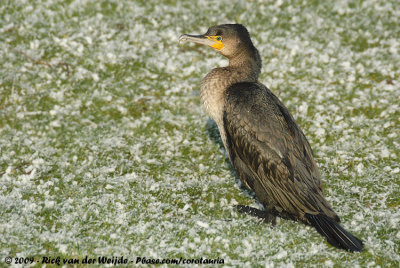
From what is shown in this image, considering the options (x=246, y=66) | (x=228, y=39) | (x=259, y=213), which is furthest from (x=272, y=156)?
(x=228, y=39)

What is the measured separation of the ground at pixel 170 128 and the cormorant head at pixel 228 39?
2.24 metres

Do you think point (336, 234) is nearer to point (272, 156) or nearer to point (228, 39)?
point (272, 156)

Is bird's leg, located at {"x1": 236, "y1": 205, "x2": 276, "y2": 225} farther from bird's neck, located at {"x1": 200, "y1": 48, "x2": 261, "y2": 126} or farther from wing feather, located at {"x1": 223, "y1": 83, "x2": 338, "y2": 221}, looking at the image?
bird's neck, located at {"x1": 200, "y1": 48, "x2": 261, "y2": 126}

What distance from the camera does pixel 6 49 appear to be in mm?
11797

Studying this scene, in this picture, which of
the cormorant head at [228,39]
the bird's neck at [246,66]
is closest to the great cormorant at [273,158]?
the bird's neck at [246,66]

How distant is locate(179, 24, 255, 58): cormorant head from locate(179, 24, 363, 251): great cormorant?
89 centimetres

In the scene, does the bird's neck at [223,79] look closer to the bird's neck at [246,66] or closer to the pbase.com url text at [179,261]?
the bird's neck at [246,66]

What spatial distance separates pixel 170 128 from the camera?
1014 centimetres

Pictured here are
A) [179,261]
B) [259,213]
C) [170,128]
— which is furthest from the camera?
→ [170,128]

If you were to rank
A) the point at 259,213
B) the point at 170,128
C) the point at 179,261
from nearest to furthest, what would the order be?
the point at 179,261
the point at 259,213
the point at 170,128

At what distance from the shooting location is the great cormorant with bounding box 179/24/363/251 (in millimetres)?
6930

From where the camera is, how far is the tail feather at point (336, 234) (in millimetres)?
6555

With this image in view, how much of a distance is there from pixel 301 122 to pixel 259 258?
4.36 metres

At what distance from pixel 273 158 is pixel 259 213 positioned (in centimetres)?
116
